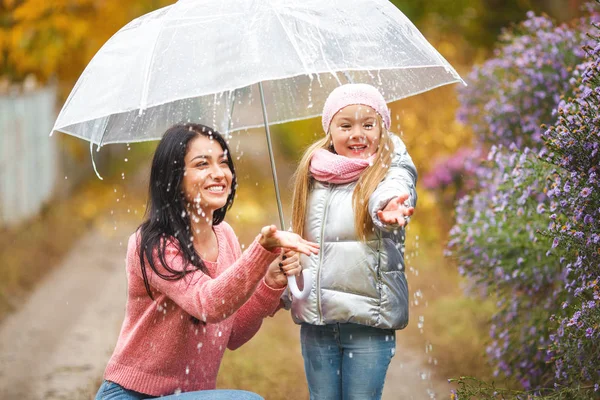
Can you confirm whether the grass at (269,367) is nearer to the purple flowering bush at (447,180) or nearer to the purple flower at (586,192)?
the purple flower at (586,192)

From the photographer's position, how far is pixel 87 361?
19.3 ft

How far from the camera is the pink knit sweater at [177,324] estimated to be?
2750 millimetres

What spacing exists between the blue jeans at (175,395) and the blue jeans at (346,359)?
0.34 metres

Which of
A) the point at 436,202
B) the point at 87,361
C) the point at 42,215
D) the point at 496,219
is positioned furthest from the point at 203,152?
the point at 42,215

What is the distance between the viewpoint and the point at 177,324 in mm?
2930

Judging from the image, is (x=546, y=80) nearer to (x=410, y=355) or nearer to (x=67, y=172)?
(x=410, y=355)

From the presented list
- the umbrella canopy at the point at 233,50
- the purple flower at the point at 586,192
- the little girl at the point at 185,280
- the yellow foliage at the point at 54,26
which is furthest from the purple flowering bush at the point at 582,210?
the yellow foliage at the point at 54,26

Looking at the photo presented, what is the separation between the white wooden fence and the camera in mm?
9445

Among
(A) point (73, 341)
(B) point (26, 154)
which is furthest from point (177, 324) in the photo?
(B) point (26, 154)

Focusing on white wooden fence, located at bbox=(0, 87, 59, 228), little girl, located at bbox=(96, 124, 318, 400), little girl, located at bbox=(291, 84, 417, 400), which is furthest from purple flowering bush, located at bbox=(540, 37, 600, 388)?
white wooden fence, located at bbox=(0, 87, 59, 228)

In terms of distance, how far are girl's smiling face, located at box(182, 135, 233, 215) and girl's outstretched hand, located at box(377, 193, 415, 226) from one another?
0.60 metres

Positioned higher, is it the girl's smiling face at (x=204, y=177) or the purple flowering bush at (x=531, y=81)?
the girl's smiling face at (x=204, y=177)

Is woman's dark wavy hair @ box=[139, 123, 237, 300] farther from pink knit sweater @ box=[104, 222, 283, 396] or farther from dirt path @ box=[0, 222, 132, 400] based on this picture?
dirt path @ box=[0, 222, 132, 400]

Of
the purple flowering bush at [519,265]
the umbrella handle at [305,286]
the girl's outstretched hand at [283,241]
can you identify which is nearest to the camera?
the girl's outstretched hand at [283,241]
